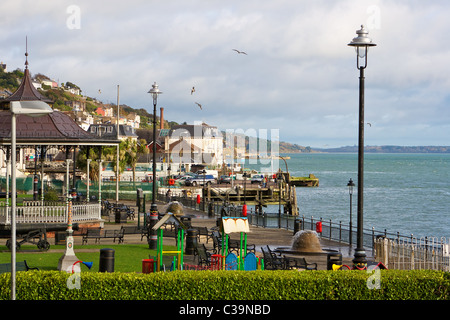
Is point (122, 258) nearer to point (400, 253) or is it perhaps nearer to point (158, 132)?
point (400, 253)

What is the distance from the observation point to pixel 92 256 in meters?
25.4

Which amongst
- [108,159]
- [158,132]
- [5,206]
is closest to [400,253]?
[5,206]

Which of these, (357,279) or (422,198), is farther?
(422,198)

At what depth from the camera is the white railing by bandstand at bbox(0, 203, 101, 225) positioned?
3191 cm

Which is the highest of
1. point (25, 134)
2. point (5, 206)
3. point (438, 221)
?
point (25, 134)

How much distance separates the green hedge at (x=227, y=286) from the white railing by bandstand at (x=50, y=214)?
17217 millimetres

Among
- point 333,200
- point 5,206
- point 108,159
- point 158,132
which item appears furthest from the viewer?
point 158,132

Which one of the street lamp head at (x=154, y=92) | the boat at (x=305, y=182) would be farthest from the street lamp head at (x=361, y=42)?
the boat at (x=305, y=182)

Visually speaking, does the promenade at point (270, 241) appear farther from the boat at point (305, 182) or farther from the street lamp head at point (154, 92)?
the boat at point (305, 182)

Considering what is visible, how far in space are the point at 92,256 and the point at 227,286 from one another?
11.4 meters

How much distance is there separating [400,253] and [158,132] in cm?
14495

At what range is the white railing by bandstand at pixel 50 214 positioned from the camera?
105ft
